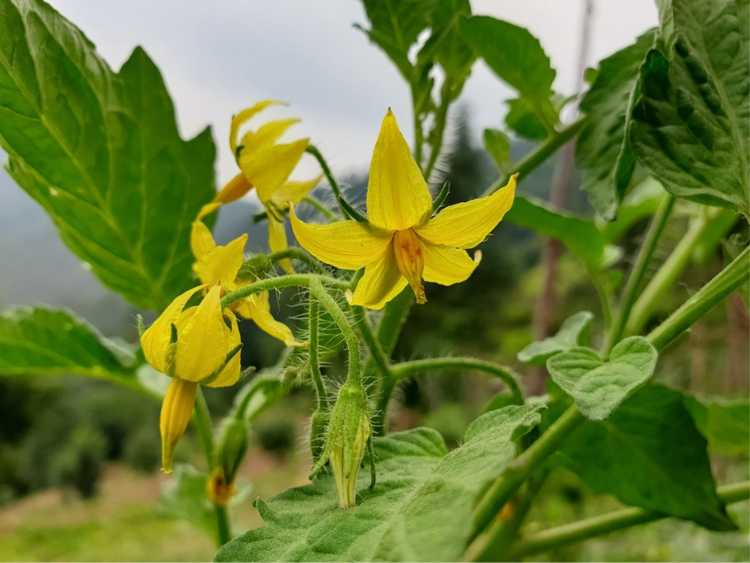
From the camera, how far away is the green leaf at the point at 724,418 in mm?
529

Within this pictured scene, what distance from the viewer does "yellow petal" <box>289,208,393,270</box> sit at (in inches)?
Result: 11.8

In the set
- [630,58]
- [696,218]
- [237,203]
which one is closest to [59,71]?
[237,203]

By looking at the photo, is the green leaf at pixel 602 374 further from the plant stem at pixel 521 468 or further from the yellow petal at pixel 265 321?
the yellow petal at pixel 265 321

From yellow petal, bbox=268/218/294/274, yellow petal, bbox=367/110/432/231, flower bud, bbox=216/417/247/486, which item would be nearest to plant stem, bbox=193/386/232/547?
flower bud, bbox=216/417/247/486

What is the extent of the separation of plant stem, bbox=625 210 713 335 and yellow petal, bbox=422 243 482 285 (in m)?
0.20

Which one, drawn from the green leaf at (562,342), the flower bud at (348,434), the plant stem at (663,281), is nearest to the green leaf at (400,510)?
the flower bud at (348,434)

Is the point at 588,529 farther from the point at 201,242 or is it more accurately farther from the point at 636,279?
the point at 201,242

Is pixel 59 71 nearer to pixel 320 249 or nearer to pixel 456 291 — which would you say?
pixel 320 249

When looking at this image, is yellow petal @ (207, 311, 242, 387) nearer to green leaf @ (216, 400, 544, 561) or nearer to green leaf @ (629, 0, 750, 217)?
green leaf @ (216, 400, 544, 561)

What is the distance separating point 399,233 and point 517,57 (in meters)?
0.18

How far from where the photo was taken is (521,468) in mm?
336

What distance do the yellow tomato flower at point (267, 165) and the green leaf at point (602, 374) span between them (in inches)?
6.4

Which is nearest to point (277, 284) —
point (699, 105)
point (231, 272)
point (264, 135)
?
point (231, 272)

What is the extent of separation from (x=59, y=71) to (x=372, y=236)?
22 centimetres
